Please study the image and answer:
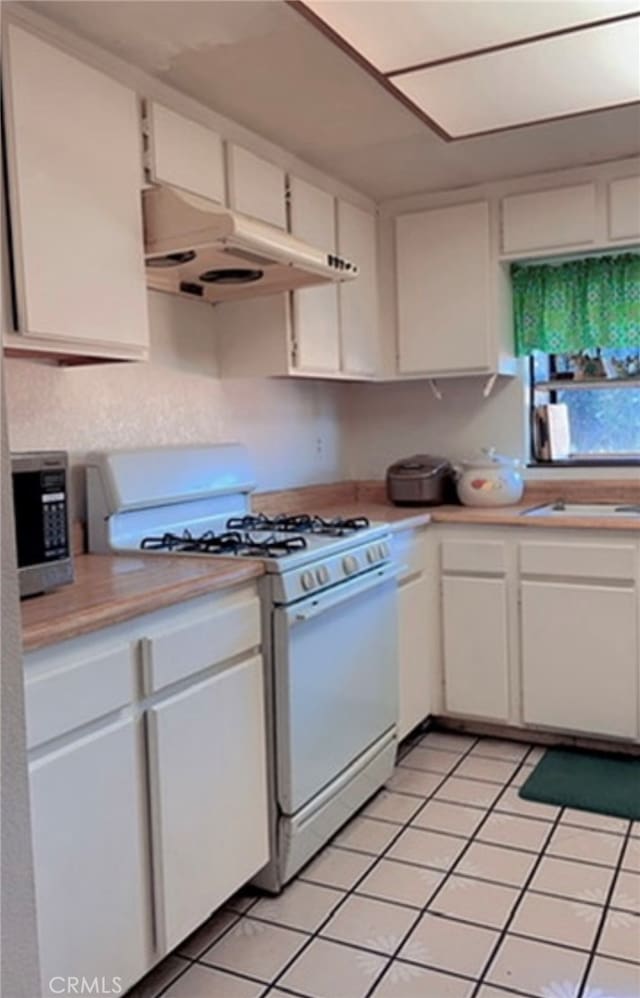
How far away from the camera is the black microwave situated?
5.43 feet

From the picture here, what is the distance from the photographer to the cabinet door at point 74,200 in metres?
1.73

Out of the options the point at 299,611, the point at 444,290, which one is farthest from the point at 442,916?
the point at 444,290

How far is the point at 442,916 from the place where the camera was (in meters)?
1.95

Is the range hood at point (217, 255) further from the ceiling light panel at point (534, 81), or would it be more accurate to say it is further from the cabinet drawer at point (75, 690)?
the cabinet drawer at point (75, 690)

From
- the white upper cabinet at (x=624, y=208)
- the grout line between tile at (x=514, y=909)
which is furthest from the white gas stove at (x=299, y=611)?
the white upper cabinet at (x=624, y=208)

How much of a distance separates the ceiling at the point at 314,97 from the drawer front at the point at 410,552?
1.34 meters

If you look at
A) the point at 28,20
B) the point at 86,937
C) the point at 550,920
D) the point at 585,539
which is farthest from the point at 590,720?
the point at 28,20

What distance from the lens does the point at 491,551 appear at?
2.96 metres

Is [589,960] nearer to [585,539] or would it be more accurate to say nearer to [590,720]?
[590,720]

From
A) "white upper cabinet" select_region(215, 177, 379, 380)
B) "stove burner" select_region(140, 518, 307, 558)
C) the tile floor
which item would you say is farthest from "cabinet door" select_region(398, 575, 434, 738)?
"white upper cabinet" select_region(215, 177, 379, 380)

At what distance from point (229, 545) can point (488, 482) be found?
1411mm

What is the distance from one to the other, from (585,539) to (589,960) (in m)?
1.40

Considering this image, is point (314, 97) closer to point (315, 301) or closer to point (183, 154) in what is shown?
point (183, 154)

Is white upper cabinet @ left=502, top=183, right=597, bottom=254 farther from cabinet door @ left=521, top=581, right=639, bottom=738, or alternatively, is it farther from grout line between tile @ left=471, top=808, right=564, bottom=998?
grout line between tile @ left=471, top=808, right=564, bottom=998
